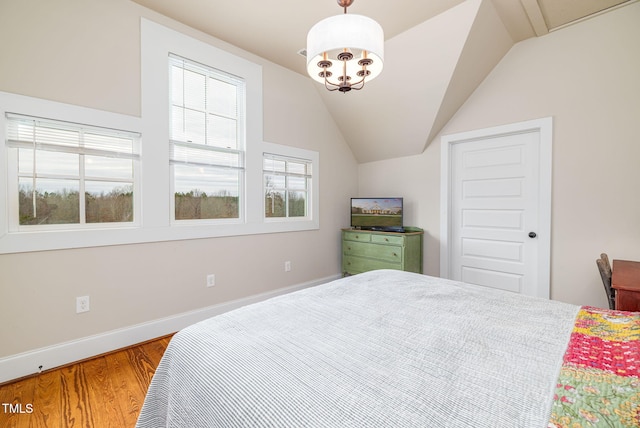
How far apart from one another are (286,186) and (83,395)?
8.46ft

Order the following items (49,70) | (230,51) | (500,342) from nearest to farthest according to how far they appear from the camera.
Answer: (500,342)
(49,70)
(230,51)

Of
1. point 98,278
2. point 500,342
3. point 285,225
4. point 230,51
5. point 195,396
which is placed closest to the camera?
point 195,396

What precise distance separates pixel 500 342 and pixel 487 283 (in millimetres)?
2590

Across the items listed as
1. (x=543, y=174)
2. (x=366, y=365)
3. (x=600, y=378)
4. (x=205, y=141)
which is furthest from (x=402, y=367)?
(x=543, y=174)

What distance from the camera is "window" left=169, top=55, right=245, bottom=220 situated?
2670mm

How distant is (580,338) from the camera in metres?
1.02

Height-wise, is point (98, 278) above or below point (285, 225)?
below

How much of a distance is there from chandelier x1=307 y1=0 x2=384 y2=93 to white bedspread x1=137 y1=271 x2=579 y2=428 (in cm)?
129

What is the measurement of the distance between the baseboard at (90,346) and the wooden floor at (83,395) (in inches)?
2.2

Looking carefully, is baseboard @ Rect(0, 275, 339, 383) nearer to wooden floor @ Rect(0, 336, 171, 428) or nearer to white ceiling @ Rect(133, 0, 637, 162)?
wooden floor @ Rect(0, 336, 171, 428)

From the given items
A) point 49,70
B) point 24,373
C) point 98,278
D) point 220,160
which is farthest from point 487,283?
point 49,70

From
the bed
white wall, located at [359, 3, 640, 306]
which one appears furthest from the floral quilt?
white wall, located at [359, 3, 640, 306]

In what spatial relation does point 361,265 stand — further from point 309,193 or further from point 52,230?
point 52,230

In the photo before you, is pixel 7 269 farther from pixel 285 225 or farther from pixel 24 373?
pixel 285 225
